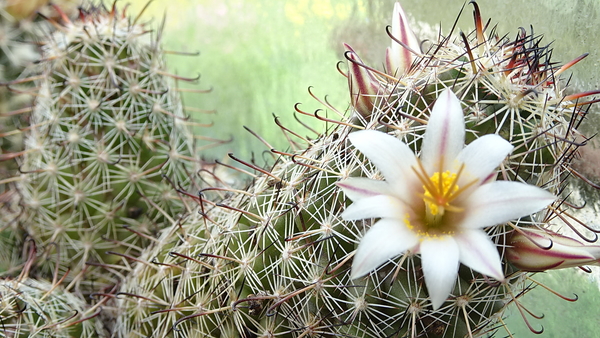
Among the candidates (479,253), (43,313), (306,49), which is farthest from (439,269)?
(306,49)

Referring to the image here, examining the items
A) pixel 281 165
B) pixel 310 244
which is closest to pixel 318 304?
pixel 310 244

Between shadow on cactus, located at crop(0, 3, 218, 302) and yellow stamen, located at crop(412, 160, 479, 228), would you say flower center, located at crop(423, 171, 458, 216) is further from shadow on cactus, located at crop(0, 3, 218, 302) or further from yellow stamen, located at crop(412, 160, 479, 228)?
shadow on cactus, located at crop(0, 3, 218, 302)

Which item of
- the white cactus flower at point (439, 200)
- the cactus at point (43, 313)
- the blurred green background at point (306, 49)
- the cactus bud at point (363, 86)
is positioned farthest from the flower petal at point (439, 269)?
the cactus at point (43, 313)

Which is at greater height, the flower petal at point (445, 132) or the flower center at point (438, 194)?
the flower petal at point (445, 132)

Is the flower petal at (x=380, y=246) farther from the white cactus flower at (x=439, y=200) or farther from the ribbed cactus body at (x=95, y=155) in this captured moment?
the ribbed cactus body at (x=95, y=155)

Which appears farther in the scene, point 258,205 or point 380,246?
point 258,205

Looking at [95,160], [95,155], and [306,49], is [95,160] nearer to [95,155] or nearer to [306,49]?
[95,155]

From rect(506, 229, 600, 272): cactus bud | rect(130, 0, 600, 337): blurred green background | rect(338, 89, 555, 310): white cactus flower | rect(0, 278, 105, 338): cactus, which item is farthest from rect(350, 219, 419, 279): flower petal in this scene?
rect(0, 278, 105, 338): cactus
